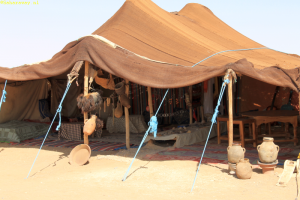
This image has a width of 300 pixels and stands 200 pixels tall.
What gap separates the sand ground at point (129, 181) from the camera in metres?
3.29

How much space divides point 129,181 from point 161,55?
2103 millimetres

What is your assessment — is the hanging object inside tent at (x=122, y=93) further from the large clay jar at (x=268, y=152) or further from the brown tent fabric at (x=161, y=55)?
the large clay jar at (x=268, y=152)

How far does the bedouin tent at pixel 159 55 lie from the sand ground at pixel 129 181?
126cm

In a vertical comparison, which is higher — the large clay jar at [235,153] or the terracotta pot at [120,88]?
the terracotta pot at [120,88]

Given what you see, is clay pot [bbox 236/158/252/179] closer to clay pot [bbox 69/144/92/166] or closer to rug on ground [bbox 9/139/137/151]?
clay pot [bbox 69/144/92/166]

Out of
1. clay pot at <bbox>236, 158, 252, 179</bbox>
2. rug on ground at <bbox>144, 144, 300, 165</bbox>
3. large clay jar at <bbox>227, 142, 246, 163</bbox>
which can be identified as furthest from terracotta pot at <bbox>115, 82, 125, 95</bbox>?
clay pot at <bbox>236, 158, 252, 179</bbox>

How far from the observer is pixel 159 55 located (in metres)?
4.87

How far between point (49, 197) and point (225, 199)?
1.93 m

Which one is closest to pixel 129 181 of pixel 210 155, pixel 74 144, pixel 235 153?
pixel 235 153

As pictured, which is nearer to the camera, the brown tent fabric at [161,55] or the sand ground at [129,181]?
the sand ground at [129,181]

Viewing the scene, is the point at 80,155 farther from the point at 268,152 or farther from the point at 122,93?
the point at 268,152

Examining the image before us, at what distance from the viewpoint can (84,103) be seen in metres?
4.66

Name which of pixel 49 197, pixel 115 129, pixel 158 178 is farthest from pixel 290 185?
pixel 115 129

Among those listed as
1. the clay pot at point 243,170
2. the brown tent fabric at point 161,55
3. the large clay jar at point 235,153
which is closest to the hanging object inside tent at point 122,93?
the brown tent fabric at point 161,55
